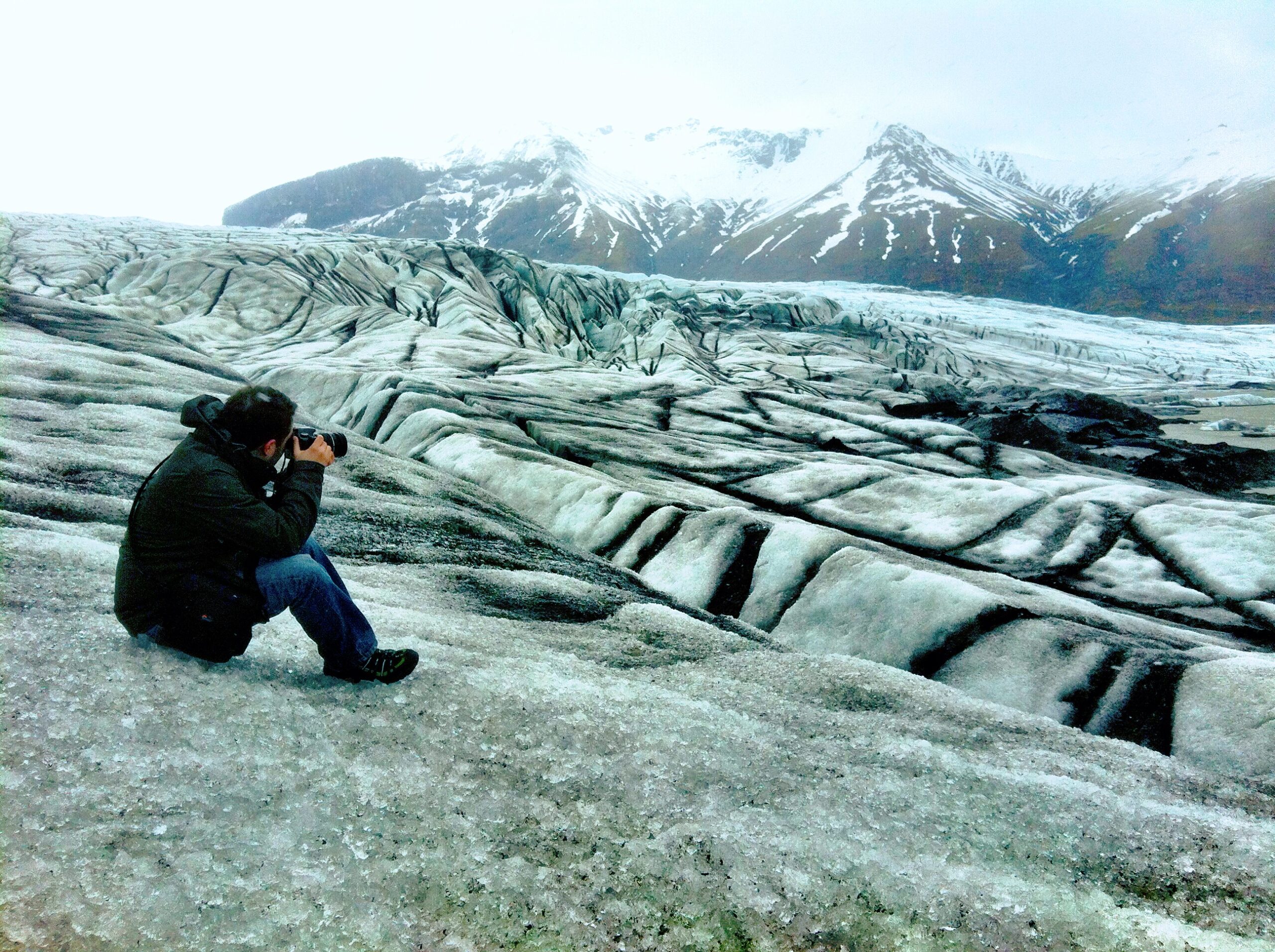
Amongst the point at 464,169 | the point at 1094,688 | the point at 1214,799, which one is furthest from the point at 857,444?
the point at 464,169

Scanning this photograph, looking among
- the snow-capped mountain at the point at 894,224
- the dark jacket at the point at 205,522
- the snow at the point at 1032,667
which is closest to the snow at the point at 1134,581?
the snow at the point at 1032,667

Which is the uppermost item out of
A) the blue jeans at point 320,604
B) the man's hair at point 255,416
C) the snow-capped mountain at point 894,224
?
the snow-capped mountain at point 894,224

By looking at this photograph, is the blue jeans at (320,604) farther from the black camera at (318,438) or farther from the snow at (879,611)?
the snow at (879,611)

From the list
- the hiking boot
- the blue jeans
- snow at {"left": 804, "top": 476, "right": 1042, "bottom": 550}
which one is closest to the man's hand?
the blue jeans

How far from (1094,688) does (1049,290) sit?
16514cm

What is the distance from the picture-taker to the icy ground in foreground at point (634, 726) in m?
3.13

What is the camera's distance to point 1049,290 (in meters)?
145

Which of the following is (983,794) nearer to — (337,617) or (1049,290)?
(337,617)

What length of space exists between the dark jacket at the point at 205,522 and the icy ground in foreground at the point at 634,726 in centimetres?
68

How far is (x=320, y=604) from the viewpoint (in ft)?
12.8

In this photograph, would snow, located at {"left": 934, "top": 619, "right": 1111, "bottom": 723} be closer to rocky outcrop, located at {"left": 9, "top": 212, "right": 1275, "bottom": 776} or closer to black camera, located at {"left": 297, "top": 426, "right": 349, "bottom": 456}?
rocky outcrop, located at {"left": 9, "top": 212, "right": 1275, "bottom": 776}

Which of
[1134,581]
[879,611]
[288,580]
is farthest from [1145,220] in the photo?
[288,580]

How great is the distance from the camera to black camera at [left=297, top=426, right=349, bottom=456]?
13.0 feet

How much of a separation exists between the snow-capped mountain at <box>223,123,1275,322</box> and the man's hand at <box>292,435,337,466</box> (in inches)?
6092
